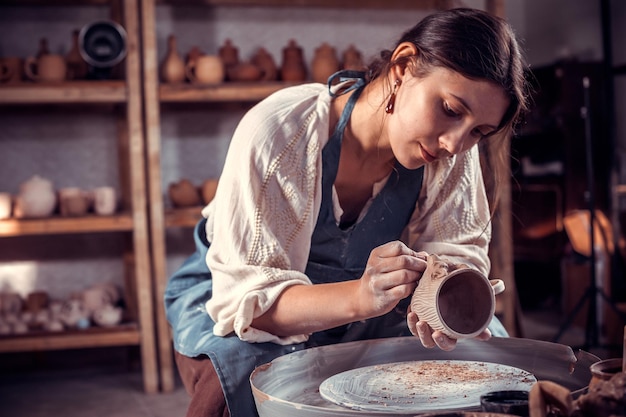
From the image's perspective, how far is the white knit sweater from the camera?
4.43 feet

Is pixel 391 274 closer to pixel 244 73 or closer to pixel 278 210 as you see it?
pixel 278 210

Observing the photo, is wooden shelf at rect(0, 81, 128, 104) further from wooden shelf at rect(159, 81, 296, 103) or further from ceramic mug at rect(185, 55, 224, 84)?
ceramic mug at rect(185, 55, 224, 84)

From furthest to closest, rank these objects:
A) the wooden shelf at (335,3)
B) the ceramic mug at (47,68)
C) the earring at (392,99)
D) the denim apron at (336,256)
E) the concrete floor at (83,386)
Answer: the wooden shelf at (335,3) < the ceramic mug at (47,68) < the concrete floor at (83,386) < the denim apron at (336,256) < the earring at (392,99)

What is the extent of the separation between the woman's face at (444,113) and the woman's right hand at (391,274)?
0.25 meters

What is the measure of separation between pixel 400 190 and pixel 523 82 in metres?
0.37

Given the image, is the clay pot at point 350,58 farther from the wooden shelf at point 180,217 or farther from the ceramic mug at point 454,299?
the ceramic mug at point 454,299

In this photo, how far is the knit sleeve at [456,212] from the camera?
1592 mm

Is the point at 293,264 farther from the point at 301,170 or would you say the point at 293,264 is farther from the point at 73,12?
the point at 73,12

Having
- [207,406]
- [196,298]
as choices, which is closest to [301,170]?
[196,298]

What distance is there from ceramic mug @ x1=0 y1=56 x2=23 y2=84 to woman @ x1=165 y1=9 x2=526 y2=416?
6.26 ft

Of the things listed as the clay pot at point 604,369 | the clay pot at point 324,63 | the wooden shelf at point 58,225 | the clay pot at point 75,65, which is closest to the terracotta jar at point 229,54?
the clay pot at point 324,63

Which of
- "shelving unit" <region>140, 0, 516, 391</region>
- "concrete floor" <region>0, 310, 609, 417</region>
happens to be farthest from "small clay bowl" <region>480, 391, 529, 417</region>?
"shelving unit" <region>140, 0, 516, 391</region>

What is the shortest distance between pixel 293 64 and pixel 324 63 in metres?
0.14

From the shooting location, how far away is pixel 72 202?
328cm
